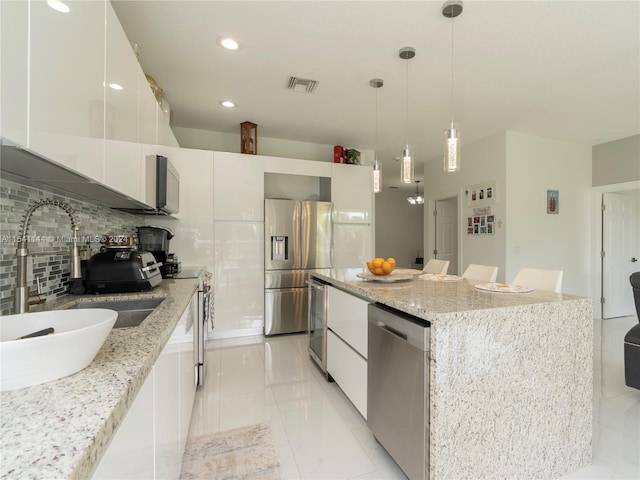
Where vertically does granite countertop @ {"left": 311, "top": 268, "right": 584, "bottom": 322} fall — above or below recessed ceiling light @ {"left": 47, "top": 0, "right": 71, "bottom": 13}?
below

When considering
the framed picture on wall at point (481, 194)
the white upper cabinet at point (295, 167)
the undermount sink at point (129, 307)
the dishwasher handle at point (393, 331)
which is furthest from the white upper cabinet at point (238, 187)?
the framed picture on wall at point (481, 194)

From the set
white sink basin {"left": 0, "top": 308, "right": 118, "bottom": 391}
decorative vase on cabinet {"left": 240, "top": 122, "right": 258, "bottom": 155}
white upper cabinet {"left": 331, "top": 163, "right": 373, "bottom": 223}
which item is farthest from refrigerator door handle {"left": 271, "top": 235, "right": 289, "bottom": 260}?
white sink basin {"left": 0, "top": 308, "right": 118, "bottom": 391}

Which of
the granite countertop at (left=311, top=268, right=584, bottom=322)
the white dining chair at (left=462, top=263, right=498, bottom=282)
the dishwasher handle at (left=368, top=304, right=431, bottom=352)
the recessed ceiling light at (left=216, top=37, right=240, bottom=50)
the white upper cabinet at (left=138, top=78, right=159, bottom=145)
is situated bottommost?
the dishwasher handle at (left=368, top=304, right=431, bottom=352)

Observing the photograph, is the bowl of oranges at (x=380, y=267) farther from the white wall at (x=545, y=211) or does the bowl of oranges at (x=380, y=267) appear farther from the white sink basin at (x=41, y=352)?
the white wall at (x=545, y=211)

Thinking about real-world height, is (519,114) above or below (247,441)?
above

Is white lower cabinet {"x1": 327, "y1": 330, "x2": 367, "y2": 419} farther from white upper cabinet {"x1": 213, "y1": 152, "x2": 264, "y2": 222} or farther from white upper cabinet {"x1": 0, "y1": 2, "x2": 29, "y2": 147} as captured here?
white upper cabinet {"x1": 213, "y1": 152, "x2": 264, "y2": 222}

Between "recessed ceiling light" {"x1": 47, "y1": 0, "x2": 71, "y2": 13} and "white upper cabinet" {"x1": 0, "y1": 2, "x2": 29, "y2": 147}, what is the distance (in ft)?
0.47

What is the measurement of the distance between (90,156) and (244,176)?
8.57ft

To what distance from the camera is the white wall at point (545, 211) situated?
13.1ft

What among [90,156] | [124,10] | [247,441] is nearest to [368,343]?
[247,441]

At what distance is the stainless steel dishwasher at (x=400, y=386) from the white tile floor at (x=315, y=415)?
0.23m

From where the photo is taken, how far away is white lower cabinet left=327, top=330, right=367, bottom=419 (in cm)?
183

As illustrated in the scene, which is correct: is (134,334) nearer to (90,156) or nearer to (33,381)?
(33,381)

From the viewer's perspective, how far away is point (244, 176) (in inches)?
144
